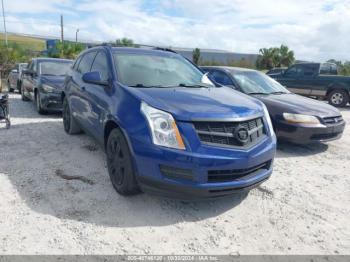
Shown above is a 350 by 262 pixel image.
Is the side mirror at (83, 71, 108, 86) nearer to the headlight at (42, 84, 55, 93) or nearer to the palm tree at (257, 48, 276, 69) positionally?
the headlight at (42, 84, 55, 93)

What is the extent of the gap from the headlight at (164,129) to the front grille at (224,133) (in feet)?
0.69

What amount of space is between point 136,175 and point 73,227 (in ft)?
2.56

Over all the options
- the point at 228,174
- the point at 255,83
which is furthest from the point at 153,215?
the point at 255,83

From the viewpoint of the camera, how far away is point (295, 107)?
5926 millimetres

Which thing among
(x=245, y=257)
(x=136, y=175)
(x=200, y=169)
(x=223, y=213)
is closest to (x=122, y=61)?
(x=136, y=175)

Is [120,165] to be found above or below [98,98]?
below

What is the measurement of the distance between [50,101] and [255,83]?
4.92 metres

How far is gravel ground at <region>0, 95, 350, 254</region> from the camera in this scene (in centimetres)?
293

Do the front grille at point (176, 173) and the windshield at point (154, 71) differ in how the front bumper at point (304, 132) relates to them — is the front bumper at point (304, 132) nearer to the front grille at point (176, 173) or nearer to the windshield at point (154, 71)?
the windshield at point (154, 71)

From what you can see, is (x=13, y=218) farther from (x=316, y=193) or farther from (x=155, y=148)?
(x=316, y=193)

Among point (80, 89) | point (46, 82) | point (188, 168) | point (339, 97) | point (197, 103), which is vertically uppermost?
point (197, 103)

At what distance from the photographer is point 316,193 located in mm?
4164

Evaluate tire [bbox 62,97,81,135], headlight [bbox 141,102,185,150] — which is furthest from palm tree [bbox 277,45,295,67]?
headlight [bbox 141,102,185,150]

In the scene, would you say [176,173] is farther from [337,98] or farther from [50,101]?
[337,98]
